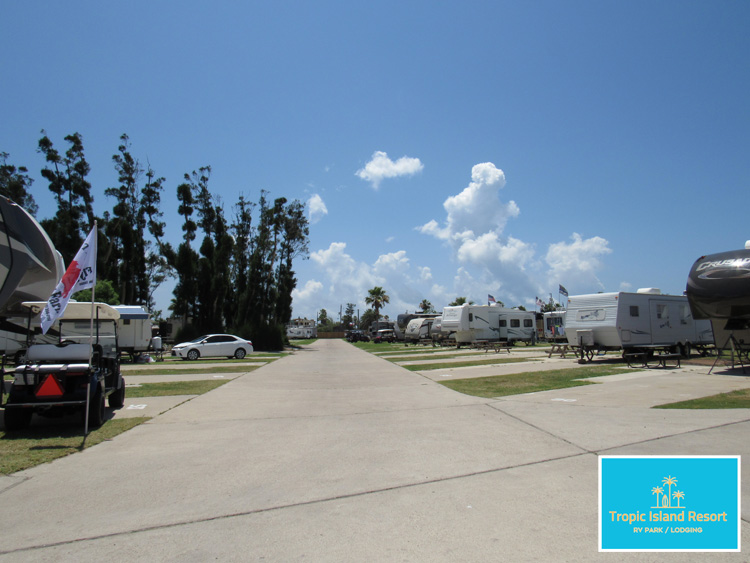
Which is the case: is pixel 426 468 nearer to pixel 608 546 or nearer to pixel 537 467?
pixel 537 467

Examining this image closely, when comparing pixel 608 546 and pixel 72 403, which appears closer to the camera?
pixel 608 546

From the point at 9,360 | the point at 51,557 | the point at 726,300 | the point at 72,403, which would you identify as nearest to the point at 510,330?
the point at 726,300

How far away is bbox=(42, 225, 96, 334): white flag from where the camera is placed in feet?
25.7

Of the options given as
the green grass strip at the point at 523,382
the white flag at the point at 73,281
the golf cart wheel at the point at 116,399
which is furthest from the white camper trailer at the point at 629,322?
the white flag at the point at 73,281

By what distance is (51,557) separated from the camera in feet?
11.8

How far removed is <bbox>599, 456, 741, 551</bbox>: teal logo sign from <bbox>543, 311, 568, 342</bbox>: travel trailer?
113 feet

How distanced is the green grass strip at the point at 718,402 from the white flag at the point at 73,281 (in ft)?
34.8

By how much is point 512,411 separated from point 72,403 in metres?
7.77

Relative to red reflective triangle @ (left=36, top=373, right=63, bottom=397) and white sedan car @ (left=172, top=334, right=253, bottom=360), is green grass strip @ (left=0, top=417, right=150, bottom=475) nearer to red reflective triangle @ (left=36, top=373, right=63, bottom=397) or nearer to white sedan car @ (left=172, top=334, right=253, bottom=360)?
red reflective triangle @ (left=36, top=373, right=63, bottom=397)

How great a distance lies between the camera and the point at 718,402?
9.74 m

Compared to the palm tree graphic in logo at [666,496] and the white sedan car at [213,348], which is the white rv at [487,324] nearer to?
the white sedan car at [213,348]

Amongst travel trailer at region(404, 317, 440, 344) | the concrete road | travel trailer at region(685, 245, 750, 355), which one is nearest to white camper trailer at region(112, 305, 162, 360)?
the concrete road

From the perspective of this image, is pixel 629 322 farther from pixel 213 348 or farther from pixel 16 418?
pixel 213 348

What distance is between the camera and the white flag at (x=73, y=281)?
308 inches
